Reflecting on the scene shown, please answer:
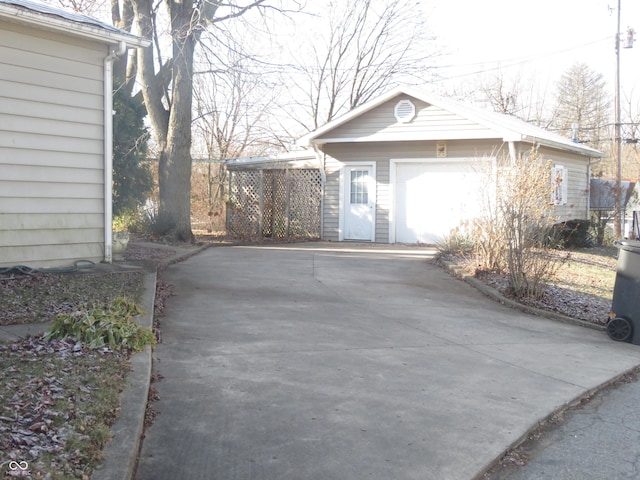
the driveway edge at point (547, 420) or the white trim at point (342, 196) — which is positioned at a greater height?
the white trim at point (342, 196)

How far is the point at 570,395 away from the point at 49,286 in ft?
19.0

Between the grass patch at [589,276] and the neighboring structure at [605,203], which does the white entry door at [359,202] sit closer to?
the grass patch at [589,276]

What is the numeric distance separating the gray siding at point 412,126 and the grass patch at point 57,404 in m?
12.7

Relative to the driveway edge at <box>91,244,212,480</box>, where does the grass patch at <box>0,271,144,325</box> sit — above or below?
above

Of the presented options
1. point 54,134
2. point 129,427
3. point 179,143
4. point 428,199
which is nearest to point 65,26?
point 54,134

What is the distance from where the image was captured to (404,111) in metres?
16.8

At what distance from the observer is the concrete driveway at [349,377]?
3771 millimetres

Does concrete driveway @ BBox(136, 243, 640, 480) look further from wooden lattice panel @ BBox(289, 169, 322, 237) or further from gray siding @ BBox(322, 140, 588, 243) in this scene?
wooden lattice panel @ BBox(289, 169, 322, 237)

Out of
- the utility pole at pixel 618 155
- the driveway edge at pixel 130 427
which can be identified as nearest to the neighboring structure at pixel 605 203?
the utility pole at pixel 618 155

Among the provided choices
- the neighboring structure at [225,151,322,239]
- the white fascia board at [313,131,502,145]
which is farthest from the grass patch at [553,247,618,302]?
the neighboring structure at [225,151,322,239]

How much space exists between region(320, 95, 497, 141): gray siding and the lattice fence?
171 centimetres

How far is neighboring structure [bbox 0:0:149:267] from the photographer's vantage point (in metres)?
8.22

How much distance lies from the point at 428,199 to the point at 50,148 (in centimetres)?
1093

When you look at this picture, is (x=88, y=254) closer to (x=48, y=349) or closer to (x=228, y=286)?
(x=228, y=286)
